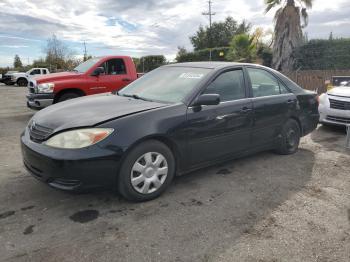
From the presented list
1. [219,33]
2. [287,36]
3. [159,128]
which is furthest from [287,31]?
[219,33]

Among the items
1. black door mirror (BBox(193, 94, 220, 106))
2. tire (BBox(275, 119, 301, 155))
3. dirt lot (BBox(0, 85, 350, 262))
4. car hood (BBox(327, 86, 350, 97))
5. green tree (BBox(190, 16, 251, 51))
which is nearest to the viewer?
dirt lot (BBox(0, 85, 350, 262))

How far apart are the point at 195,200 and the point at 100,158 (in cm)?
117

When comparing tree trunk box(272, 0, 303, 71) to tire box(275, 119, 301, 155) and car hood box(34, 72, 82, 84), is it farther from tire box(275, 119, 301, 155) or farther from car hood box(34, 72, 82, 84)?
tire box(275, 119, 301, 155)

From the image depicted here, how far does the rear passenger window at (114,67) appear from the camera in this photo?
8.95m

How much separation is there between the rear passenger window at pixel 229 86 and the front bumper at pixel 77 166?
150cm

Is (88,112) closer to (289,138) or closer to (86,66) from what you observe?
(289,138)

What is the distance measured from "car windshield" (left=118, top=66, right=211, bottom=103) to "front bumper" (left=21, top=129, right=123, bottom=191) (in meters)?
1.09

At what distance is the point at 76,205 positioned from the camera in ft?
11.0

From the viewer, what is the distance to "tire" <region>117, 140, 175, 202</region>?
3246 millimetres

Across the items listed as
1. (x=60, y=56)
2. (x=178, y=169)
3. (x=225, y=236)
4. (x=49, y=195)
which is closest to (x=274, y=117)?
(x=178, y=169)

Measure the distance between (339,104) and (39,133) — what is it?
613 centimetres

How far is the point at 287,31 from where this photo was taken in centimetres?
1861

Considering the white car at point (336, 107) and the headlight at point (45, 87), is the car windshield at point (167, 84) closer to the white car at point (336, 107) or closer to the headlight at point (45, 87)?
the white car at point (336, 107)

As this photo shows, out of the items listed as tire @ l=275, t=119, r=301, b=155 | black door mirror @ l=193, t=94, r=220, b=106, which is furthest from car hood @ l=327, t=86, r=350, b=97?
black door mirror @ l=193, t=94, r=220, b=106
